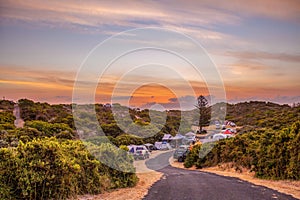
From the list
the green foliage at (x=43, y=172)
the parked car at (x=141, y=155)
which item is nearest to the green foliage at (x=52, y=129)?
the parked car at (x=141, y=155)

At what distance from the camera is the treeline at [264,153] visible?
53.9 ft

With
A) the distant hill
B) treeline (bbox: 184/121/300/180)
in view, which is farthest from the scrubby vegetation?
the distant hill

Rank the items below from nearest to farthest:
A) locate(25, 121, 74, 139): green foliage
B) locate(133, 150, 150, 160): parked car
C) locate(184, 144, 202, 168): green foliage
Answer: locate(184, 144, 202, 168): green foliage < locate(133, 150, 150, 160): parked car < locate(25, 121, 74, 139): green foliage

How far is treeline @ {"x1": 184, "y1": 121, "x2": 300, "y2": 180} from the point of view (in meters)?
16.4

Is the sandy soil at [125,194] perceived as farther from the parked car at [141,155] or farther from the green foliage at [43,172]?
the parked car at [141,155]

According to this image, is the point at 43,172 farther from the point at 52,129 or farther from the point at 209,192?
the point at 52,129

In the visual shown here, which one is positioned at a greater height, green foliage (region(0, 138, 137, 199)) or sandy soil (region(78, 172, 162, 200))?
green foliage (region(0, 138, 137, 199))

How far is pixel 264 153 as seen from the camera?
1897 centimetres

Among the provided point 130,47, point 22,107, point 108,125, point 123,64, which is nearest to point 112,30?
point 130,47

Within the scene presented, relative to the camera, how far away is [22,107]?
63.6 meters

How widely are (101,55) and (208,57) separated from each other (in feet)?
28.8

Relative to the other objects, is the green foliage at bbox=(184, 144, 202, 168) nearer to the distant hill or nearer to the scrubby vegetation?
the scrubby vegetation

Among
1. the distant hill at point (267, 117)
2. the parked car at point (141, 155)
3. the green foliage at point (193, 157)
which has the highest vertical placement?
the distant hill at point (267, 117)

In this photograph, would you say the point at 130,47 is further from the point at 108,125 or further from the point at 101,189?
the point at 108,125
